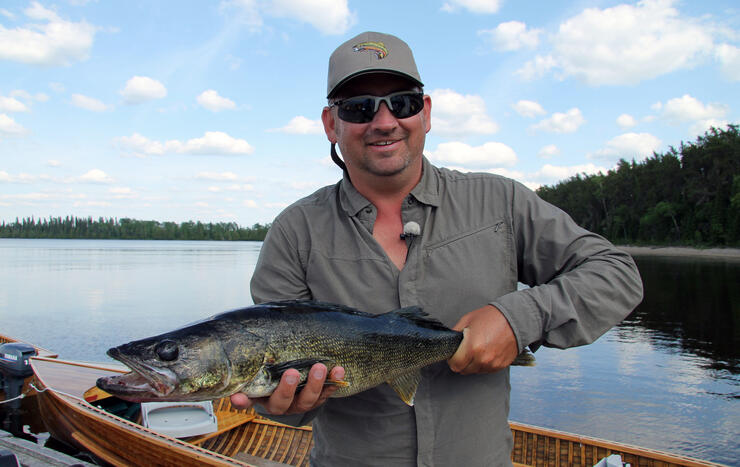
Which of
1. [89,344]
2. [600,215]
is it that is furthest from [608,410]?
[600,215]

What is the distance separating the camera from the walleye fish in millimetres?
2652

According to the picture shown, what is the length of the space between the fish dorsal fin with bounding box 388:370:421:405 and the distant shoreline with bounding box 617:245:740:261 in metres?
77.4

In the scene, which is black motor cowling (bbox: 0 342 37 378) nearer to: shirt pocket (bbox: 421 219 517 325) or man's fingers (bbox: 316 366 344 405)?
man's fingers (bbox: 316 366 344 405)

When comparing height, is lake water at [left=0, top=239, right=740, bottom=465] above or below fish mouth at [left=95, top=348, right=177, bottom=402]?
below

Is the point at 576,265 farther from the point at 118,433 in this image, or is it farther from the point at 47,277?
the point at 47,277

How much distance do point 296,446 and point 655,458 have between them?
17.5 ft

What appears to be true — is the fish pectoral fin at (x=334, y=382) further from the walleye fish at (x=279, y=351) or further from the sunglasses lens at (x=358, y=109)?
the sunglasses lens at (x=358, y=109)

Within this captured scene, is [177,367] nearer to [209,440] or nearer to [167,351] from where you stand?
[167,351]

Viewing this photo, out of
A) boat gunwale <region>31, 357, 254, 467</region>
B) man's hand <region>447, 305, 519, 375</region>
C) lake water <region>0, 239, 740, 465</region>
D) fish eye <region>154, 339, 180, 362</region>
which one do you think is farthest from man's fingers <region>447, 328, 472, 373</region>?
lake water <region>0, 239, 740, 465</region>

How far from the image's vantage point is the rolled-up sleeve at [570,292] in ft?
8.63

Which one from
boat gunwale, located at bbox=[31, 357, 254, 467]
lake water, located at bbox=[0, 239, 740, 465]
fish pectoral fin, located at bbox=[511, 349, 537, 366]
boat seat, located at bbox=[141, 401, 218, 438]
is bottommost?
lake water, located at bbox=[0, 239, 740, 465]

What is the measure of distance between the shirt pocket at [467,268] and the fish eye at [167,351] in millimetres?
1322

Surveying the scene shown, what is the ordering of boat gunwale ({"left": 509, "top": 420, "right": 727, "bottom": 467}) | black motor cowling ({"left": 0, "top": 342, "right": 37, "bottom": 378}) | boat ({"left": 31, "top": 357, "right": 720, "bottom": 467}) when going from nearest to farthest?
boat gunwale ({"left": 509, "top": 420, "right": 727, "bottom": 467}) < boat ({"left": 31, "top": 357, "right": 720, "bottom": 467}) < black motor cowling ({"left": 0, "top": 342, "right": 37, "bottom": 378})

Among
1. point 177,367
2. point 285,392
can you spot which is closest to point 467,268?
point 285,392
